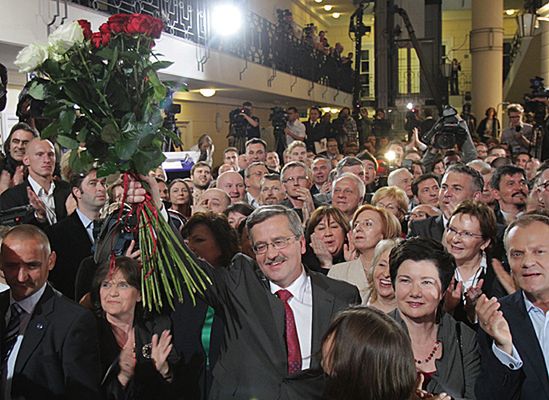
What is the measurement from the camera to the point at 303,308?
321cm

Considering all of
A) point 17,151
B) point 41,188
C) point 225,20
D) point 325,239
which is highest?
point 225,20

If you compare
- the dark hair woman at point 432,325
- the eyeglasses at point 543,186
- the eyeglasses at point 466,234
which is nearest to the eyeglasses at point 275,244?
the dark hair woman at point 432,325

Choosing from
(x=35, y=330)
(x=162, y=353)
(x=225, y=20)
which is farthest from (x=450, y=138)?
(x=35, y=330)

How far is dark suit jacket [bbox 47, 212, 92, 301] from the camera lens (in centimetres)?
451

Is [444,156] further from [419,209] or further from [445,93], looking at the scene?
[445,93]

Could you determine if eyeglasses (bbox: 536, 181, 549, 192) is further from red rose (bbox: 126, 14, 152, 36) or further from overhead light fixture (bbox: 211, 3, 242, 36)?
overhead light fixture (bbox: 211, 3, 242, 36)

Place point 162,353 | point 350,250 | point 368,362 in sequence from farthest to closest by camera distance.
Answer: point 350,250 → point 162,353 → point 368,362

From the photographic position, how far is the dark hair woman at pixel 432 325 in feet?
9.97

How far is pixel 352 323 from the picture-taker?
223 centimetres

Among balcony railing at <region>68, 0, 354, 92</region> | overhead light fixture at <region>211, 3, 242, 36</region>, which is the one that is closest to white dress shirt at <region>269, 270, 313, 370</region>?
balcony railing at <region>68, 0, 354, 92</region>

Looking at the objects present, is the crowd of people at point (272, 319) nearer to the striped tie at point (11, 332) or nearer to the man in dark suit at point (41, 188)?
the striped tie at point (11, 332)

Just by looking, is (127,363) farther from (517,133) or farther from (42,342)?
(517,133)

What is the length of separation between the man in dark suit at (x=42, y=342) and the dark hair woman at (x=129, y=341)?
0.17m

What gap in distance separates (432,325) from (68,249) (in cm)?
248
